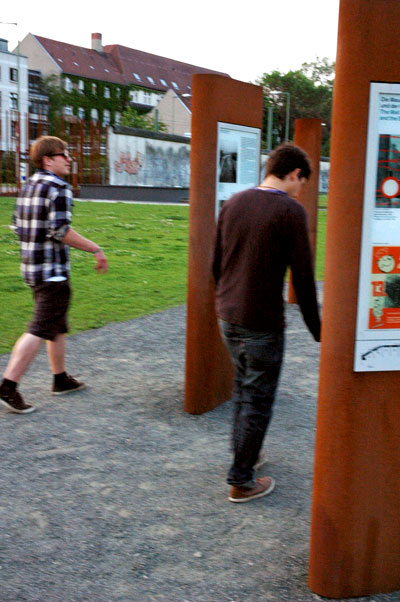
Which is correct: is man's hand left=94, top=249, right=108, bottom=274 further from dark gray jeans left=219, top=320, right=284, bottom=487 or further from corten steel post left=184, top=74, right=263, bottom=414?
dark gray jeans left=219, top=320, right=284, bottom=487

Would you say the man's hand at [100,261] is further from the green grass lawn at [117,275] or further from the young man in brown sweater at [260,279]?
the green grass lawn at [117,275]

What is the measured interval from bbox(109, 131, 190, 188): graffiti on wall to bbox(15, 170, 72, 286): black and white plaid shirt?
30.2 m

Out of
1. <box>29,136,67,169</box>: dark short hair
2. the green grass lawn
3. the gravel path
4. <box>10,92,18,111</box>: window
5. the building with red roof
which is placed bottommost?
the gravel path

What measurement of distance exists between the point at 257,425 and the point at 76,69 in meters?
79.8

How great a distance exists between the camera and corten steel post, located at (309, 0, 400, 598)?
2.66 meters

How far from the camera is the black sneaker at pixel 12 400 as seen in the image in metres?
5.25

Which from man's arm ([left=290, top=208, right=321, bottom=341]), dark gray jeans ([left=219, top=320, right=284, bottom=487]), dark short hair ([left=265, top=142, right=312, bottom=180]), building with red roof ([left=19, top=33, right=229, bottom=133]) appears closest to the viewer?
man's arm ([left=290, top=208, right=321, bottom=341])

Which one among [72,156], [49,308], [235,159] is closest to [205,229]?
[235,159]

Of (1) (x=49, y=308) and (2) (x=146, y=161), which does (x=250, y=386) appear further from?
(2) (x=146, y=161)

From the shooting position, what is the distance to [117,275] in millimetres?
12141

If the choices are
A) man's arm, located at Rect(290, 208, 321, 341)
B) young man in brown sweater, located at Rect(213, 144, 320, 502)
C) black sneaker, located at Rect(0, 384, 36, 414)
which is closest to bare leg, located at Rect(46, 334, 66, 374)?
black sneaker, located at Rect(0, 384, 36, 414)

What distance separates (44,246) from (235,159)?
1.48 m

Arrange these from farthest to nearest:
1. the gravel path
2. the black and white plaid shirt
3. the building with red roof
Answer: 1. the building with red roof
2. the black and white plaid shirt
3. the gravel path

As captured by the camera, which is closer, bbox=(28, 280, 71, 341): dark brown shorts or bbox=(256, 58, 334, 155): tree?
bbox=(28, 280, 71, 341): dark brown shorts
